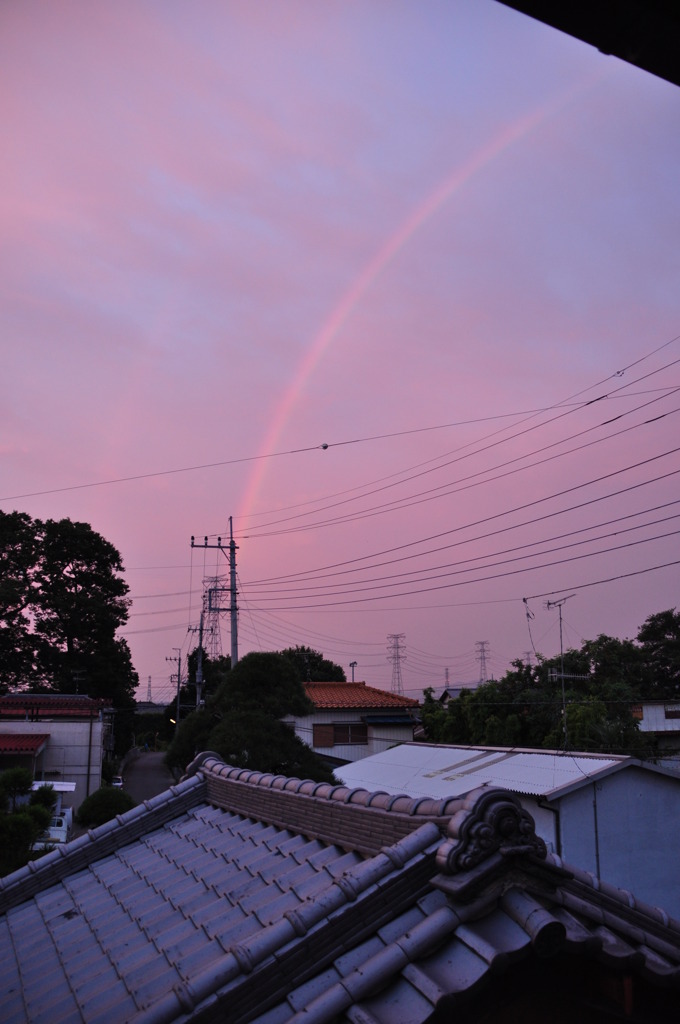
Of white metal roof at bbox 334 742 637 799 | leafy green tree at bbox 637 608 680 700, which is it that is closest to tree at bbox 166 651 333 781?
white metal roof at bbox 334 742 637 799

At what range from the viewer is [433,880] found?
14.6ft

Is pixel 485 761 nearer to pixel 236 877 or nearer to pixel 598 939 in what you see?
pixel 236 877

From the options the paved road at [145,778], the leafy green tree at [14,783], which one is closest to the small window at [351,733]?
the paved road at [145,778]

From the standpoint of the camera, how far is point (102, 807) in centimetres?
1988

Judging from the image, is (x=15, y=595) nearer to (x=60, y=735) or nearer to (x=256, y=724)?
(x=60, y=735)

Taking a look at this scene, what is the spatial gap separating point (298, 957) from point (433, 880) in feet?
2.81

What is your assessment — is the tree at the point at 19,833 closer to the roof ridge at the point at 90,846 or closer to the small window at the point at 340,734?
the roof ridge at the point at 90,846

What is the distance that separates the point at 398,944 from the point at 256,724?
18.6 m

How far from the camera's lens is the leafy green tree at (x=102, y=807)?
1984cm

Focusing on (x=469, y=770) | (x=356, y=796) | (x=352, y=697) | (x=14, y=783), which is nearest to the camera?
(x=356, y=796)

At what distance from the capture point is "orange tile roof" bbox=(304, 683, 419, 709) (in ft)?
148

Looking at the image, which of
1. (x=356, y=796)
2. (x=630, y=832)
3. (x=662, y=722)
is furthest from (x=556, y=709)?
(x=356, y=796)

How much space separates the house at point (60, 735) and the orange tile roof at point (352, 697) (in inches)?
481

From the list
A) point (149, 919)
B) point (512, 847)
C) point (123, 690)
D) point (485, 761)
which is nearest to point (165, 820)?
point (149, 919)
